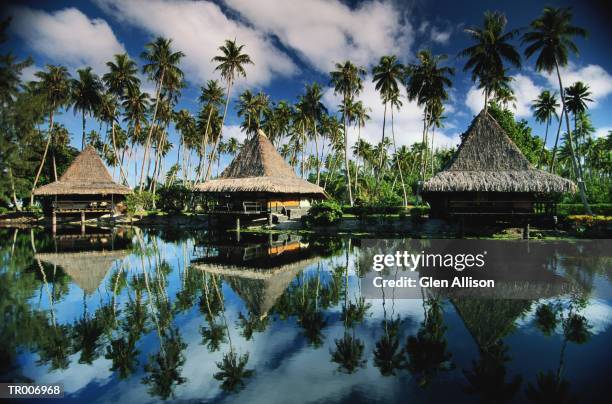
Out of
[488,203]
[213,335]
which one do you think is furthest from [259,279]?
[488,203]

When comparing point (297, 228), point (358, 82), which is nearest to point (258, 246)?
point (297, 228)

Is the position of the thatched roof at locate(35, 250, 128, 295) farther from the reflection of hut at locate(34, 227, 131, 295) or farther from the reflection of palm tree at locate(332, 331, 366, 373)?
the reflection of palm tree at locate(332, 331, 366, 373)

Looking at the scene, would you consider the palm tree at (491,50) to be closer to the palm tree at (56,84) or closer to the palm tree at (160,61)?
the palm tree at (160,61)

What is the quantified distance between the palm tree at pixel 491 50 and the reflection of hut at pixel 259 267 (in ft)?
68.9

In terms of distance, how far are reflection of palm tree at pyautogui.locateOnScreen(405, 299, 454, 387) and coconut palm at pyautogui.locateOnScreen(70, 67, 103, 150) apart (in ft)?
138

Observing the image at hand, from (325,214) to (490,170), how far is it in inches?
423

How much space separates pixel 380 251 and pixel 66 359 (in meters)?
12.7

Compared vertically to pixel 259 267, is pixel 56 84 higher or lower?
higher

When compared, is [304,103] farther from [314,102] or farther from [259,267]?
[259,267]

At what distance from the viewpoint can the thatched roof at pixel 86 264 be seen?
10.2 m

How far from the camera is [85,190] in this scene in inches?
1201

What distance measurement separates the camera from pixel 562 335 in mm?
6070

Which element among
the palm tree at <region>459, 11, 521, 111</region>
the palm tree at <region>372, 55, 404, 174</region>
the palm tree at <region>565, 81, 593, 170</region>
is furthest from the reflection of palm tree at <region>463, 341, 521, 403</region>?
the palm tree at <region>565, 81, 593, 170</region>

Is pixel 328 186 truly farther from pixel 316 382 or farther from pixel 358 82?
pixel 316 382
